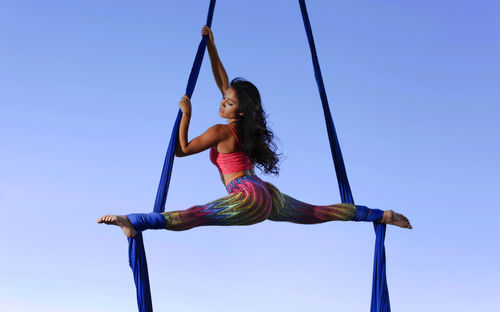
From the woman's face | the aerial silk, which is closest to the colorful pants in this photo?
the aerial silk

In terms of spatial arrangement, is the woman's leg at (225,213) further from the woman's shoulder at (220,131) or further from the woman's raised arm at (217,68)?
the woman's raised arm at (217,68)

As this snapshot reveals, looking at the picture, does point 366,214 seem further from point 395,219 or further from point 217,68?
point 217,68

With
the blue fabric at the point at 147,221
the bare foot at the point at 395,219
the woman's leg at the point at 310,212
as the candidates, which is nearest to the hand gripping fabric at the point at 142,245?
the blue fabric at the point at 147,221

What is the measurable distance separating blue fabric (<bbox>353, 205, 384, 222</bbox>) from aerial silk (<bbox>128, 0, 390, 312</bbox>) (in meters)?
0.07

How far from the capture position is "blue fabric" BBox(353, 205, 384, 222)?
17.6 ft

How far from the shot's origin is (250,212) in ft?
16.0

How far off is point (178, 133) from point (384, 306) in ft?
6.44

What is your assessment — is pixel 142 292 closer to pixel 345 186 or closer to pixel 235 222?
pixel 235 222

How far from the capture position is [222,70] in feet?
18.4

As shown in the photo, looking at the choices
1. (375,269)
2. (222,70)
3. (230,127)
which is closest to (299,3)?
(222,70)

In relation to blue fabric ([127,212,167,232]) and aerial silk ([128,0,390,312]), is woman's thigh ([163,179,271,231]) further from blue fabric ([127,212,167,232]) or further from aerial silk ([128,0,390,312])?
aerial silk ([128,0,390,312])

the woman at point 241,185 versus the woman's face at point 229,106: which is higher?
the woman's face at point 229,106

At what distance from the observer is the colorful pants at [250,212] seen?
4.62 m

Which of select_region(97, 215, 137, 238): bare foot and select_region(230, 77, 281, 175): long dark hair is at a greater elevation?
select_region(230, 77, 281, 175): long dark hair
